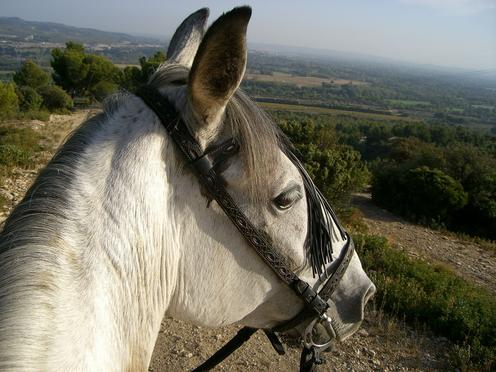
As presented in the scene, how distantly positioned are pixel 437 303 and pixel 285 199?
18.2ft

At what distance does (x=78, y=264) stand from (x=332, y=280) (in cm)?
103

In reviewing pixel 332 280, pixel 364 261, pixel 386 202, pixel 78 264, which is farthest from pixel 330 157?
pixel 78 264

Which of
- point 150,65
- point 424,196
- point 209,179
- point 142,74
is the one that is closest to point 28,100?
point 142,74

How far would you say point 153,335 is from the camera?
1149 mm

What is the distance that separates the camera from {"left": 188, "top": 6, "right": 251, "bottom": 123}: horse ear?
0.95m

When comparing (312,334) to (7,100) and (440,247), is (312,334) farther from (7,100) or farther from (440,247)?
(7,100)

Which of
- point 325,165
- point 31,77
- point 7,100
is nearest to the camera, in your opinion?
point 325,165

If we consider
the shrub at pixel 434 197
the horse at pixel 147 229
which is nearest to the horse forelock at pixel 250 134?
the horse at pixel 147 229

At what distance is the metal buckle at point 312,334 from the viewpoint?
1550 mm

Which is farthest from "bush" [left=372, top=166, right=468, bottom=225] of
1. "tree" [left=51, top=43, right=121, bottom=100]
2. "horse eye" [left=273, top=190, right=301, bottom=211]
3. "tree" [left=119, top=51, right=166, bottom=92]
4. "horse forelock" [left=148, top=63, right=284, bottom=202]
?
"tree" [left=51, top=43, right=121, bottom=100]

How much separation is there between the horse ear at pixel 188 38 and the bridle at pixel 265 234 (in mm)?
321

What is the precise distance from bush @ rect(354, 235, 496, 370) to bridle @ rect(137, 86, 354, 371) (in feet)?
13.4

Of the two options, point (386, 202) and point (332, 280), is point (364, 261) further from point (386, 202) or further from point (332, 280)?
point (386, 202)

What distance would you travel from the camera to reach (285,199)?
1260 millimetres
